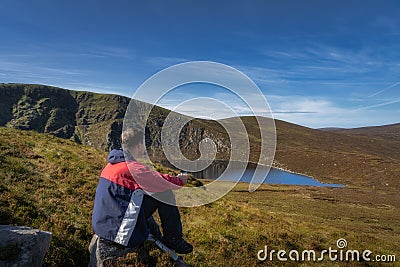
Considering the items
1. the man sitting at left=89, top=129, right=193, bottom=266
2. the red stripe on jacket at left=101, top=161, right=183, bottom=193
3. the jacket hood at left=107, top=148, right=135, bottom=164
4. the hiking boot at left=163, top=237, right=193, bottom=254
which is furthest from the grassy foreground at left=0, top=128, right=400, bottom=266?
the jacket hood at left=107, top=148, right=135, bottom=164

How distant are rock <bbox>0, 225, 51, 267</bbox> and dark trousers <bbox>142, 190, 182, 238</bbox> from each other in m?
2.40

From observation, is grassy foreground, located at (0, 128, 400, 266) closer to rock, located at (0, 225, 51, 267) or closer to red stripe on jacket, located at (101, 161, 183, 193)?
rock, located at (0, 225, 51, 267)

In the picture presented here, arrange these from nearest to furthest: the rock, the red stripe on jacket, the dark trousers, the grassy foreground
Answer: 1. the rock
2. the red stripe on jacket
3. the dark trousers
4. the grassy foreground

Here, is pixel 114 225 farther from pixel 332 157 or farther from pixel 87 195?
pixel 332 157

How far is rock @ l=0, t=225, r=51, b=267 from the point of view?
565 cm

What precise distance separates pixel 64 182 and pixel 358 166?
488ft

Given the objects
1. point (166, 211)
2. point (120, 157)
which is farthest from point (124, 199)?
point (166, 211)

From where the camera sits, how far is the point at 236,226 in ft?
46.8

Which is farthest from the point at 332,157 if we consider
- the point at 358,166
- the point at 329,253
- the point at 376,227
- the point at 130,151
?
the point at 130,151

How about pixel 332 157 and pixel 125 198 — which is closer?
pixel 125 198

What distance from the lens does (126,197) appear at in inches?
260

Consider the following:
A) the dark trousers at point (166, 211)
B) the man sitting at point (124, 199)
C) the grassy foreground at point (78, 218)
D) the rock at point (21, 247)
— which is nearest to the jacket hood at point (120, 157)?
the man sitting at point (124, 199)

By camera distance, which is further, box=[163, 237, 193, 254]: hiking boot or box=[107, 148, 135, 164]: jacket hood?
box=[163, 237, 193, 254]: hiking boot

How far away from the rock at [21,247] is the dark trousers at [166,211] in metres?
2.40
